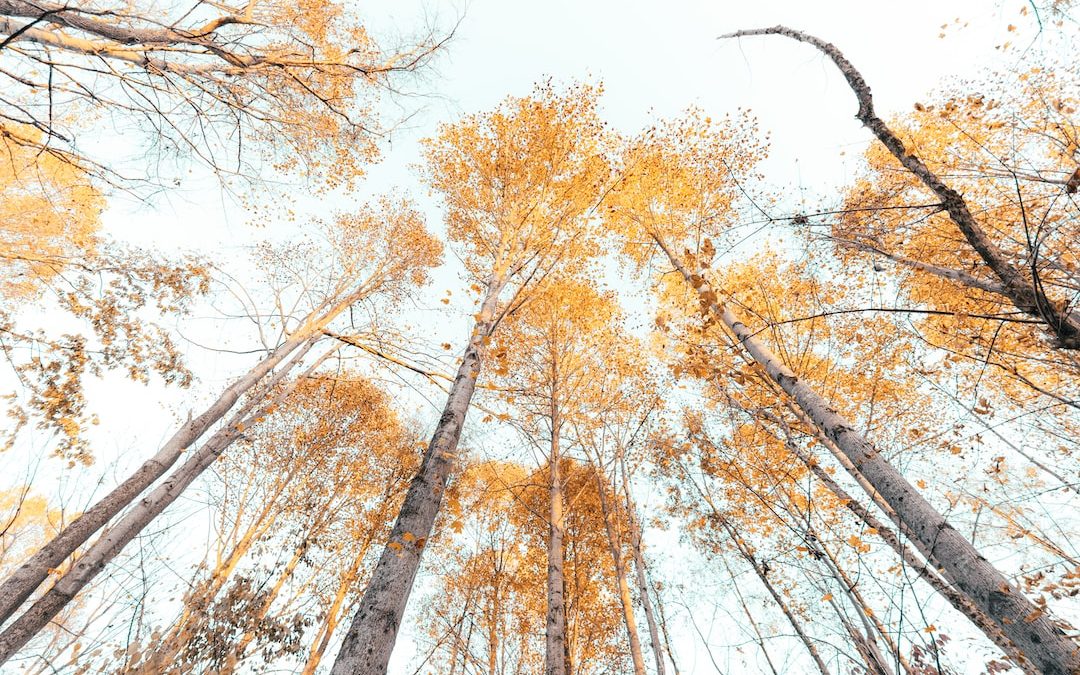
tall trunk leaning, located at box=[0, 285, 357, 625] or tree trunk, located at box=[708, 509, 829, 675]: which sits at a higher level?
tall trunk leaning, located at box=[0, 285, 357, 625]

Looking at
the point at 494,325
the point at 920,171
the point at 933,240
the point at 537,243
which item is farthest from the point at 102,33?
the point at 933,240

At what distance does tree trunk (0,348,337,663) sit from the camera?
13.3 ft

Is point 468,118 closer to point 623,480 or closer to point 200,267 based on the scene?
point 200,267

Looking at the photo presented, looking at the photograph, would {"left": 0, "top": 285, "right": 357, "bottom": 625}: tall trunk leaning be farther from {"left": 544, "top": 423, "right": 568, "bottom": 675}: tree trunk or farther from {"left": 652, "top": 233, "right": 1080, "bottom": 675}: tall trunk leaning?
{"left": 652, "top": 233, "right": 1080, "bottom": 675}: tall trunk leaning

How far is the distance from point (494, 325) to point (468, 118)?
5154 millimetres

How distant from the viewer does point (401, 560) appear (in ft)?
8.11

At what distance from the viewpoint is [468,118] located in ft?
23.9

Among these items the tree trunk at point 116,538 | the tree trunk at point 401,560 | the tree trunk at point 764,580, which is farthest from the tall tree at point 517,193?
the tree trunk at point 116,538

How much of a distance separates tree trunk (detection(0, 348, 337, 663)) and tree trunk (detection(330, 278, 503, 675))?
4476mm

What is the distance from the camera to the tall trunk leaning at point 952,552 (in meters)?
2.31

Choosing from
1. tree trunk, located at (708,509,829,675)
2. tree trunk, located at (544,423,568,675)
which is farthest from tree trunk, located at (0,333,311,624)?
tree trunk, located at (708,509,829,675)

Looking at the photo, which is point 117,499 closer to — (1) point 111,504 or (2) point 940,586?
(1) point 111,504

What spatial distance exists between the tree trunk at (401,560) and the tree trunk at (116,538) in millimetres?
4476

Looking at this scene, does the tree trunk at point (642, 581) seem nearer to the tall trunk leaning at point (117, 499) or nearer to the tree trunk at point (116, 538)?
the tree trunk at point (116, 538)
